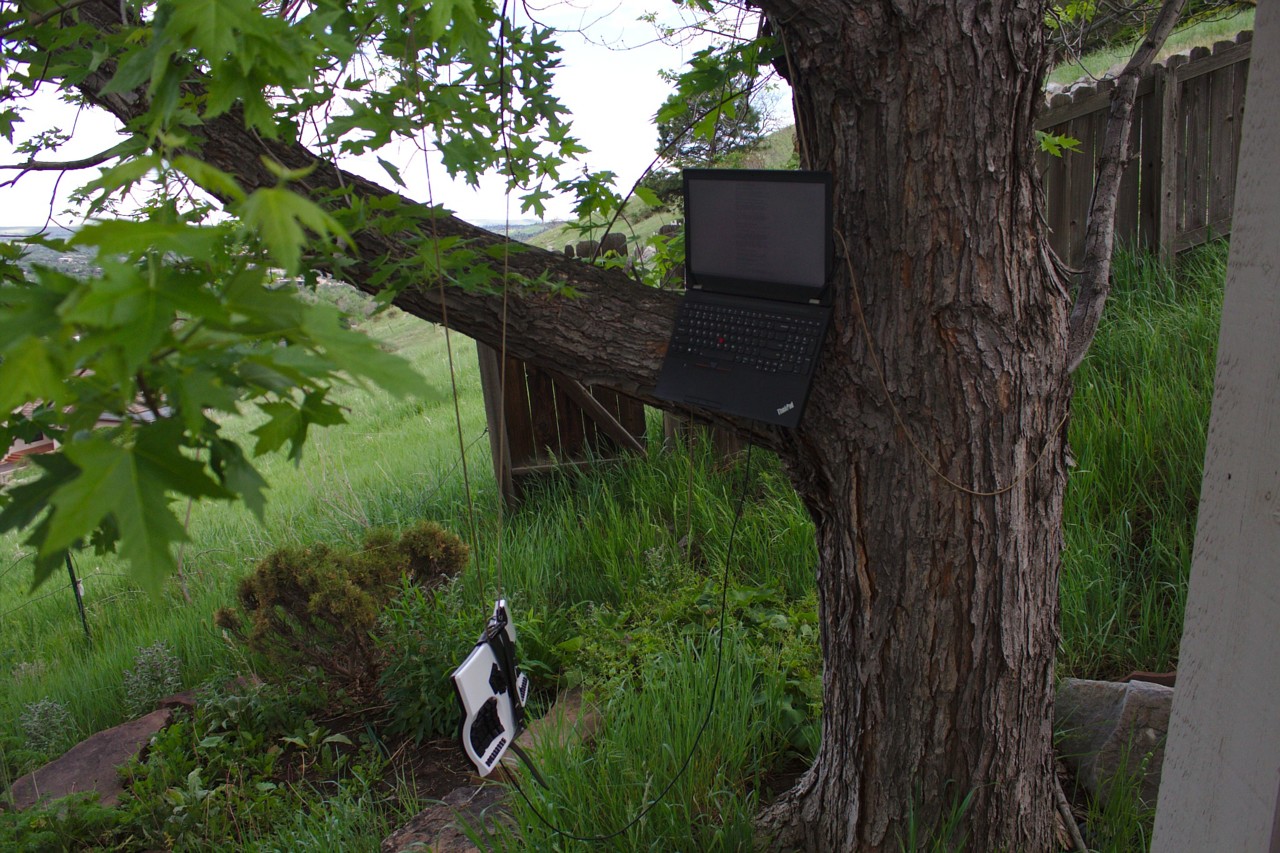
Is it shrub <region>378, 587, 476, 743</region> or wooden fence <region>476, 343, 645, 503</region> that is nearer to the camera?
shrub <region>378, 587, 476, 743</region>

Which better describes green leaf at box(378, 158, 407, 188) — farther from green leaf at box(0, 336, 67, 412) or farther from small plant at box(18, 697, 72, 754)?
small plant at box(18, 697, 72, 754)

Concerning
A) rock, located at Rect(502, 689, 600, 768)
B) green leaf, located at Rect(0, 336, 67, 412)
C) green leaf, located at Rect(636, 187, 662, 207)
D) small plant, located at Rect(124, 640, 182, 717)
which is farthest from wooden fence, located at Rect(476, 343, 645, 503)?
green leaf, located at Rect(0, 336, 67, 412)

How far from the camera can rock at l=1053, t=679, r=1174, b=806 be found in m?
2.50

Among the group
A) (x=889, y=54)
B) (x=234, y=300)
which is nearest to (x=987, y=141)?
(x=889, y=54)

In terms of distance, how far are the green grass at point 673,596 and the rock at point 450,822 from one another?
0.12m

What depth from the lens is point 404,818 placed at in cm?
277

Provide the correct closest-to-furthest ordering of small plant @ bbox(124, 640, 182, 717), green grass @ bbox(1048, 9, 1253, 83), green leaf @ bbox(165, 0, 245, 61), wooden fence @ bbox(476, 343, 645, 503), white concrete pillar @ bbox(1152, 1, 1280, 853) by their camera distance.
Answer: green leaf @ bbox(165, 0, 245, 61) < white concrete pillar @ bbox(1152, 1, 1280, 853) < small plant @ bbox(124, 640, 182, 717) < wooden fence @ bbox(476, 343, 645, 503) < green grass @ bbox(1048, 9, 1253, 83)

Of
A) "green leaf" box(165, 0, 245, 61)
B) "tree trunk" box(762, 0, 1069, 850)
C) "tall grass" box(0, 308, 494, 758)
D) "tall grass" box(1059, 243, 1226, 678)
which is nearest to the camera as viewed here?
"green leaf" box(165, 0, 245, 61)

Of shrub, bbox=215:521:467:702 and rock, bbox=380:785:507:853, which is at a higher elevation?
shrub, bbox=215:521:467:702

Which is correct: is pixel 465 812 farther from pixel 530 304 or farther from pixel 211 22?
pixel 211 22

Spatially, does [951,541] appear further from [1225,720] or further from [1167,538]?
[1167,538]

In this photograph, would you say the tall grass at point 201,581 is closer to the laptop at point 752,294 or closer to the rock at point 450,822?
the rock at point 450,822

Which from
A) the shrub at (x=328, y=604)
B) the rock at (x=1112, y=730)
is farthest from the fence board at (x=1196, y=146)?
the shrub at (x=328, y=604)

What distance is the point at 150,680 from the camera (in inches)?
151
